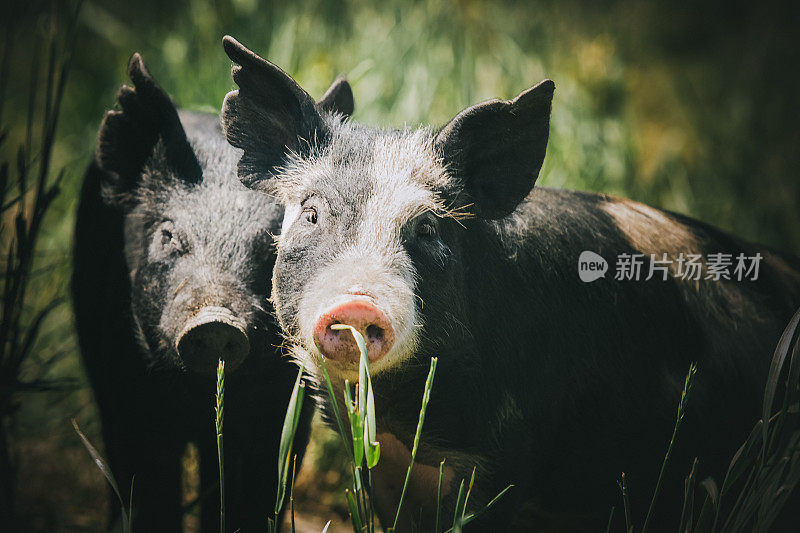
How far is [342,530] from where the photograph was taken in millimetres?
2760

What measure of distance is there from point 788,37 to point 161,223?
4.34 meters

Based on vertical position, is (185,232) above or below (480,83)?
below

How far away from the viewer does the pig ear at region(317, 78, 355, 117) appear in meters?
2.11

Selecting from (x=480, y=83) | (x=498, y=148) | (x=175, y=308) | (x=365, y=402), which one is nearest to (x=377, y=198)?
(x=498, y=148)

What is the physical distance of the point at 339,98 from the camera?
2.24 metres

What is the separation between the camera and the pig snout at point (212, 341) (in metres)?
1.74

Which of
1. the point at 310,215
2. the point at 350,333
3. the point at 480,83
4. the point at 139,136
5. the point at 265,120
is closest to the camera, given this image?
the point at 350,333

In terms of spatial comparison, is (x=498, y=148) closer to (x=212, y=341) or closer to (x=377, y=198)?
(x=377, y=198)

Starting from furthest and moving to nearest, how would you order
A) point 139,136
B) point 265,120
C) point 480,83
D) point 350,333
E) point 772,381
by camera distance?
point 480,83, point 139,136, point 265,120, point 772,381, point 350,333

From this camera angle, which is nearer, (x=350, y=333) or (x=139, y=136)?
(x=350, y=333)

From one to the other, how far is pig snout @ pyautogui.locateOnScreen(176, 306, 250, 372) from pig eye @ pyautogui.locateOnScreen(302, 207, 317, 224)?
32 cm

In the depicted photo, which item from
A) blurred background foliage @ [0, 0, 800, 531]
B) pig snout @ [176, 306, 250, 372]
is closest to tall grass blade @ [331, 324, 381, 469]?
pig snout @ [176, 306, 250, 372]

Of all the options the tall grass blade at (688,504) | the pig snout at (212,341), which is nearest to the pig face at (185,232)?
the pig snout at (212,341)

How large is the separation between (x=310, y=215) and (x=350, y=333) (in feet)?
1.24
